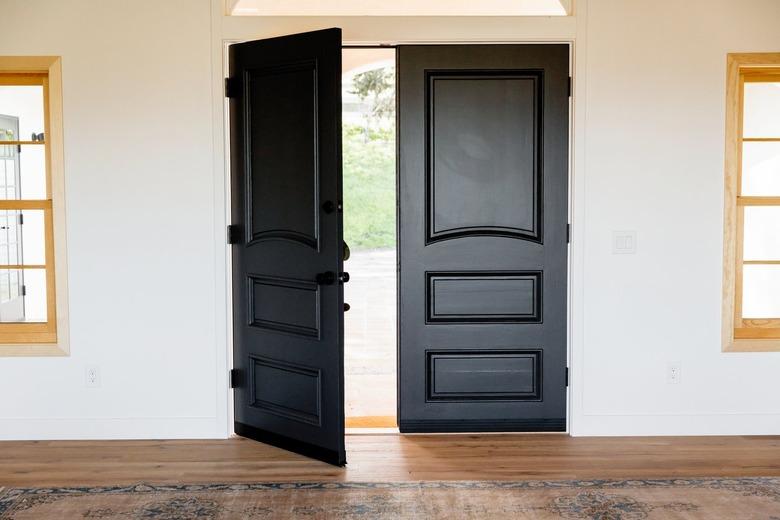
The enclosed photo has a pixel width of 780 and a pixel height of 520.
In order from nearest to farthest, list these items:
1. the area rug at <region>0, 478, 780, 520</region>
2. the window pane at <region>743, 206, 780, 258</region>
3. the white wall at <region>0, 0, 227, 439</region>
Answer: the area rug at <region>0, 478, 780, 520</region>, the white wall at <region>0, 0, 227, 439</region>, the window pane at <region>743, 206, 780, 258</region>

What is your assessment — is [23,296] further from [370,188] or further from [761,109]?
[370,188]

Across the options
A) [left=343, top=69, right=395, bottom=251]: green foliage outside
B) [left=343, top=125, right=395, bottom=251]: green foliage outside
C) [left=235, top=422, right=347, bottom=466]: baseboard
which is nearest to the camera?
[left=235, top=422, right=347, bottom=466]: baseboard

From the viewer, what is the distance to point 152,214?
4406mm

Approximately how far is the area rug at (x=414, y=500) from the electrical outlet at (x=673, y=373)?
2.64ft

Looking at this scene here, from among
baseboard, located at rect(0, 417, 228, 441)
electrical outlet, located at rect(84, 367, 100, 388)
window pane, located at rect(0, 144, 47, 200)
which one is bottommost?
baseboard, located at rect(0, 417, 228, 441)

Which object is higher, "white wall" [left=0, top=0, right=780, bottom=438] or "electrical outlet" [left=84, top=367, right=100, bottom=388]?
"white wall" [left=0, top=0, right=780, bottom=438]

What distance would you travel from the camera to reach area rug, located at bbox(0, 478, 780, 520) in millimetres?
3361

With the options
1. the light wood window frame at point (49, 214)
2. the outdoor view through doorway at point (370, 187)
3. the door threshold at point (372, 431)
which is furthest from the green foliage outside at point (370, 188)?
the light wood window frame at point (49, 214)

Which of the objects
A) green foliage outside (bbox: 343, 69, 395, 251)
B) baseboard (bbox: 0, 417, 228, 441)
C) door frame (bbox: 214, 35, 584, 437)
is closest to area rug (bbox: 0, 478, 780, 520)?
baseboard (bbox: 0, 417, 228, 441)

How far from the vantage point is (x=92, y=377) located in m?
4.46

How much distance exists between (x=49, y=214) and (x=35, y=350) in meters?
0.75

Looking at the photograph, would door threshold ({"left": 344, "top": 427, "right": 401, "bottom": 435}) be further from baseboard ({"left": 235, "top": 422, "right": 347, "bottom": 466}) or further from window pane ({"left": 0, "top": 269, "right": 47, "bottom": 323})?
window pane ({"left": 0, "top": 269, "right": 47, "bottom": 323})

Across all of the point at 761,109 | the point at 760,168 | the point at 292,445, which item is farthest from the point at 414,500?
the point at 761,109

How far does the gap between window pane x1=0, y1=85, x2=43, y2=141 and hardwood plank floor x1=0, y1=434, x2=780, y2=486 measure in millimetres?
1705
